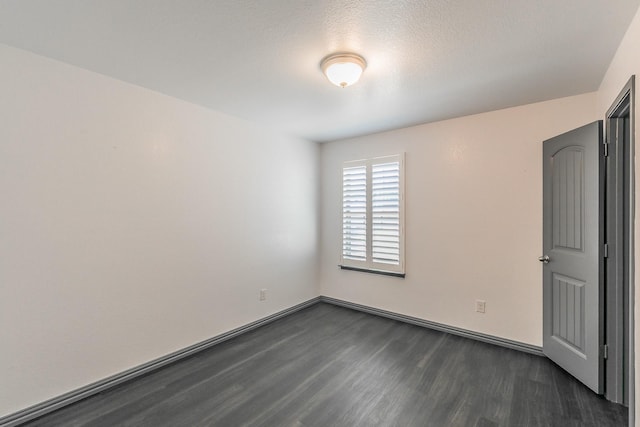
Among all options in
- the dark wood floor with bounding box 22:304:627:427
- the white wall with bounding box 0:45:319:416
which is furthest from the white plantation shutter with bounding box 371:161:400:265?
the white wall with bounding box 0:45:319:416

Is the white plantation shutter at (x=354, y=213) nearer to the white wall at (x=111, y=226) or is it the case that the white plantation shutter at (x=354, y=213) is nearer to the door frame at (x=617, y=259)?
the white wall at (x=111, y=226)

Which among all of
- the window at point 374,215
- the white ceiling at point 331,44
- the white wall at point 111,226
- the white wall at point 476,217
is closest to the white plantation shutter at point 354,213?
the window at point 374,215

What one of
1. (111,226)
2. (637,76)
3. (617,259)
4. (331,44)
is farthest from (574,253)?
(111,226)

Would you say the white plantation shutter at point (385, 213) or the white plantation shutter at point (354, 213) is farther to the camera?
the white plantation shutter at point (354, 213)

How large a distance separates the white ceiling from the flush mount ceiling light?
0.05 meters

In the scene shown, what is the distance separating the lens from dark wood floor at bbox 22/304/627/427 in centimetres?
195

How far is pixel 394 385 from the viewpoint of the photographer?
232cm

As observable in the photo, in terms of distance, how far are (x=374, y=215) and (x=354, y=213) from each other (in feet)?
1.07

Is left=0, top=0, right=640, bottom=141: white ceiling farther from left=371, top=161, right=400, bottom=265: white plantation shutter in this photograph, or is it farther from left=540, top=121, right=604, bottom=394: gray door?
left=371, top=161, right=400, bottom=265: white plantation shutter

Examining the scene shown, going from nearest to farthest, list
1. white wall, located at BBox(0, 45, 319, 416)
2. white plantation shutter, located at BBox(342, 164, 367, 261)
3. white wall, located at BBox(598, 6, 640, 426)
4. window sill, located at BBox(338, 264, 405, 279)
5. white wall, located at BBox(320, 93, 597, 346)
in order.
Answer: white wall, located at BBox(598, 6, 640, 426) < white wall, located at BBox(0, 45, 319, 416) < white wall, located at BBox(320, 93, 597, 346) < window sill, located at BBox(338, 264, 405, 279) < white plantation shutter, located at BBox(342, 164, 367, 261)

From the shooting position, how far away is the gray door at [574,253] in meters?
2.18

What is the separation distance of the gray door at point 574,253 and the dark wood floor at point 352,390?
10.0 inches

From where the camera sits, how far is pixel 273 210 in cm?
374

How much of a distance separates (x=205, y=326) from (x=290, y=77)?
2536mm
